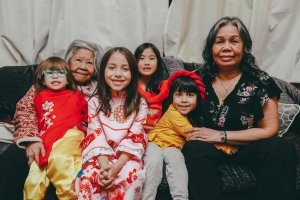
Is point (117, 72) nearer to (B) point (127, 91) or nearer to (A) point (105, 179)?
(B) point (127, 91)

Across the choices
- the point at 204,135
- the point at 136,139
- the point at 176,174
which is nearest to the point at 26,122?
the point at 136,139

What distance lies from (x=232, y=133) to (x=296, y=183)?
0.41 metres

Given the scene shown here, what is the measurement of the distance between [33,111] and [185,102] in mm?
872

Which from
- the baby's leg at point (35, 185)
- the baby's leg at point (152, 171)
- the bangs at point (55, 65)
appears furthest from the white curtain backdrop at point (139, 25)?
the baby's leg at point (35, 185)

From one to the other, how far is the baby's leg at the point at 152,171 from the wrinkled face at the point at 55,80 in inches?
24.7

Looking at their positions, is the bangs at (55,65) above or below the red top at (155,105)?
above

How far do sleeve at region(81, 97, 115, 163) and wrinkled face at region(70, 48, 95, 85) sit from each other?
0.31 meters

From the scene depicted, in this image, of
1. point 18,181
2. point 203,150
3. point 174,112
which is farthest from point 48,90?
point 203,150

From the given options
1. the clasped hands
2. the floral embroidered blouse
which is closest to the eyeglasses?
the clasped hands

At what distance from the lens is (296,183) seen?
1.81 metres

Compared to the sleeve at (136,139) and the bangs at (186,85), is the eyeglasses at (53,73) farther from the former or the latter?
the bangs at (186,85)

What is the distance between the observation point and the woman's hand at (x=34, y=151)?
1765 millimetres

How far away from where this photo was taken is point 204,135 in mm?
1891

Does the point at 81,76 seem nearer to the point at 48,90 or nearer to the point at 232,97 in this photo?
the point at 48,90
